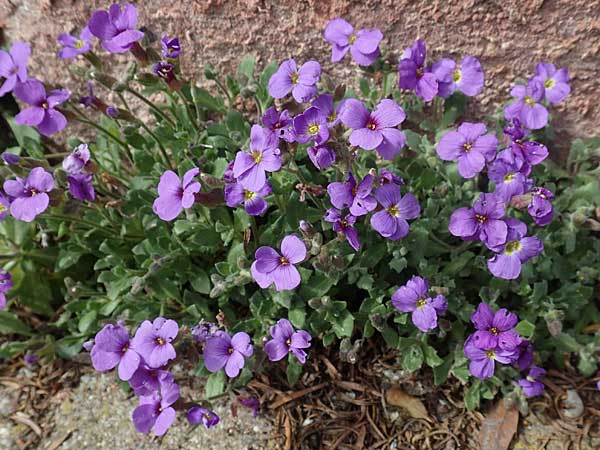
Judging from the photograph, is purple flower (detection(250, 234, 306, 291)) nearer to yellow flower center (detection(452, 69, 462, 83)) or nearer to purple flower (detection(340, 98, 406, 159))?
purple flower (detection(340, 98, 406, 159))

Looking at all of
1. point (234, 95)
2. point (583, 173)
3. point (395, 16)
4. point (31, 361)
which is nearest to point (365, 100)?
point (395, 16)

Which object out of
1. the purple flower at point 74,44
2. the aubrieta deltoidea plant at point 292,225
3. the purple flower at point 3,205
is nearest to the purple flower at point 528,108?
the aubrieta deltoidea plant at point 292,225

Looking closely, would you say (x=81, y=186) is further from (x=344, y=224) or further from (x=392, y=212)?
(x=392, y=212)

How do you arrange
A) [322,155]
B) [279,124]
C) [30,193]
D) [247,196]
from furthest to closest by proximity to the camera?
[30,193] < [247,196] < [279,124] < [322,155]

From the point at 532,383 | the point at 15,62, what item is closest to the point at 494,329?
the point at 532,383

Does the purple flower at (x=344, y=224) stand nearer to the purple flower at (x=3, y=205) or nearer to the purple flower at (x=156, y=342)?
the purple flower at (x=156, y=342)

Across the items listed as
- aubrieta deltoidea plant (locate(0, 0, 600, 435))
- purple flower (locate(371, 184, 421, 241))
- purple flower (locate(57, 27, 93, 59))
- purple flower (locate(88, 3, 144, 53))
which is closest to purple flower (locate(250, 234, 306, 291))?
aubrieta deltoidea plant (locate(0, 0, 600, 435))
